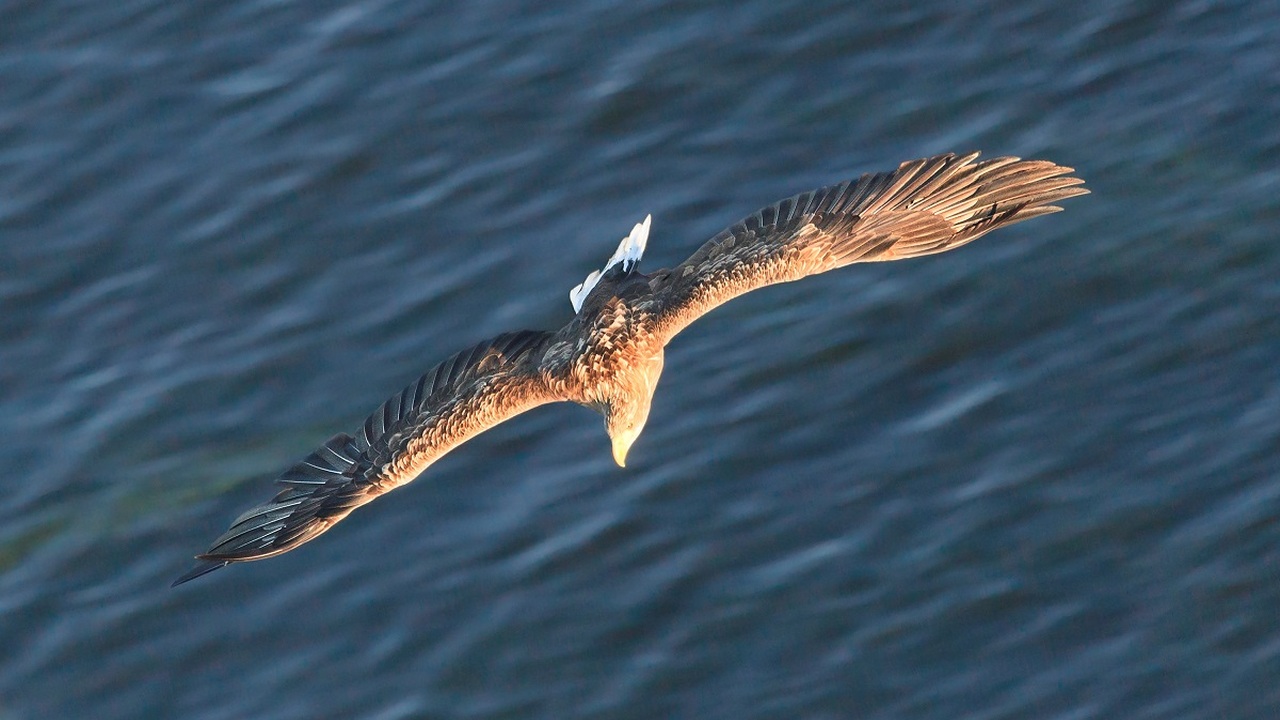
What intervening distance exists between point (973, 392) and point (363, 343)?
3826 millimetres

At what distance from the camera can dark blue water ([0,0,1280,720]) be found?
11938 mm

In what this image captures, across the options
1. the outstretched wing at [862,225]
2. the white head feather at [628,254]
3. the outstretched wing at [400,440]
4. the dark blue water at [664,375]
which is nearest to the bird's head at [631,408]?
the outstretched wing at [862,225]

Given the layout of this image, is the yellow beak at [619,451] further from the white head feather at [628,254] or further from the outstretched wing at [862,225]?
the white head feather at [628,254]

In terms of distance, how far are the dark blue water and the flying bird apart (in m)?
1.41

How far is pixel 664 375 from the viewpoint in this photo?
13.2 meters

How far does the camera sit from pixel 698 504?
12.6 metres

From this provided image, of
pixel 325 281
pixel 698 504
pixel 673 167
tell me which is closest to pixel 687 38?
pixel 673 167

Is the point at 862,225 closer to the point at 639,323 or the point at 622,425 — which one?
the point at 639,323

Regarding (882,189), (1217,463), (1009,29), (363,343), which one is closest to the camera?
(882,189)

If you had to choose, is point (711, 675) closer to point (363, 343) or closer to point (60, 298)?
point (363, 343)

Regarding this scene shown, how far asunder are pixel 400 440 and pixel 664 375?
103 inches

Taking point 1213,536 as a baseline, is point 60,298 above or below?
above

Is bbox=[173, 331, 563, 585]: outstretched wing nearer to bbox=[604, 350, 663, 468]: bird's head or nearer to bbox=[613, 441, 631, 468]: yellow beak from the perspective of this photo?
bbox=[604, 350, 663, 468]: bird's head

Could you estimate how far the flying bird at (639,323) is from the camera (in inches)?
428
